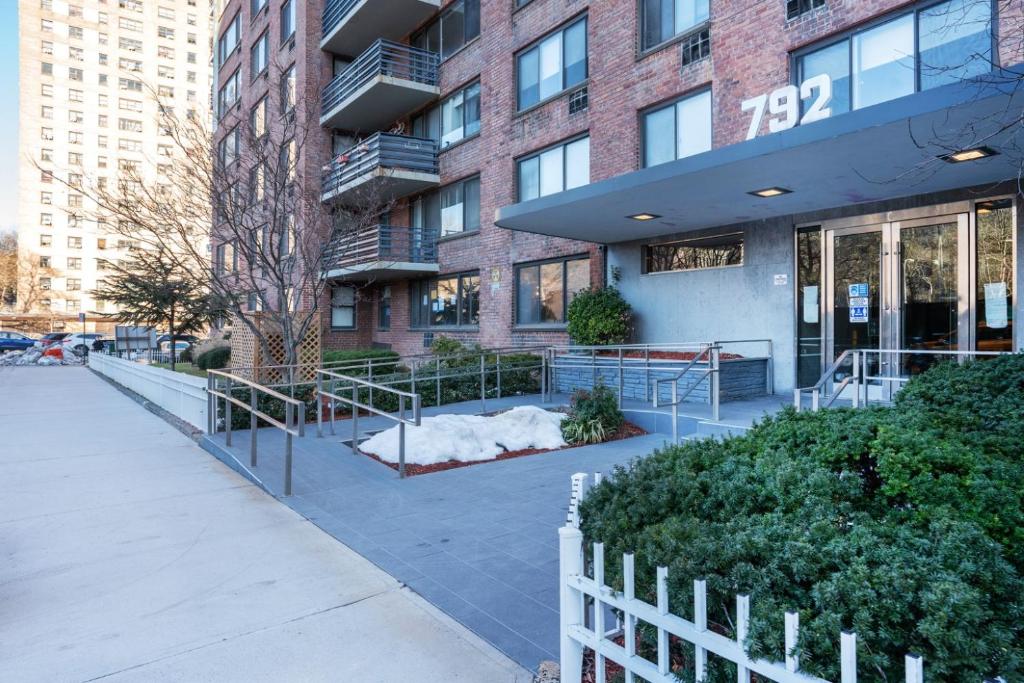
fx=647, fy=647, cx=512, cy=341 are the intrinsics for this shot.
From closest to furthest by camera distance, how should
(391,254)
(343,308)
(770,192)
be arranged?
(770,192)
(391,254)
(343,308)

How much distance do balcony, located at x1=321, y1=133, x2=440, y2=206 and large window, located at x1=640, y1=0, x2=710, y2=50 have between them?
8.01 meters

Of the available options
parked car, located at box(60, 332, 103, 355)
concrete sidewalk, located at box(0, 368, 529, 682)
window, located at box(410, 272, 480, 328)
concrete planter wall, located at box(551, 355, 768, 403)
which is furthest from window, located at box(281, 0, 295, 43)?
parked car, located at box(60, 332, 103, 355)

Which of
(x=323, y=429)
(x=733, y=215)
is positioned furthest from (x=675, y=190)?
(x=323, y=429)

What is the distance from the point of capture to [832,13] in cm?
1026

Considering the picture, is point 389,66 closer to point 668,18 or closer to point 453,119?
point 453,119

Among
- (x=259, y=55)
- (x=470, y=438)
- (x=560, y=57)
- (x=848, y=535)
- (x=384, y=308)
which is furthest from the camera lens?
(x=259, y=55)

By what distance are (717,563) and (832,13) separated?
10767mm

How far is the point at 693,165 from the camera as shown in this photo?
8203 millimetres

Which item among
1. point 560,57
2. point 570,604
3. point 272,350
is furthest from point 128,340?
point 570,604

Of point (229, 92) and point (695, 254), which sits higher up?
point (229, 92)

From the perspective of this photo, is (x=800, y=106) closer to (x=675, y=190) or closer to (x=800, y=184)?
(x=800, y=184)

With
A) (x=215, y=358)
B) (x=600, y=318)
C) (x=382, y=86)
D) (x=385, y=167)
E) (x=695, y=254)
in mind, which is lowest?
(x=215, y=358)

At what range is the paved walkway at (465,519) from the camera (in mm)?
3971

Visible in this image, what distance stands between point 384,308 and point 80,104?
230 feet
